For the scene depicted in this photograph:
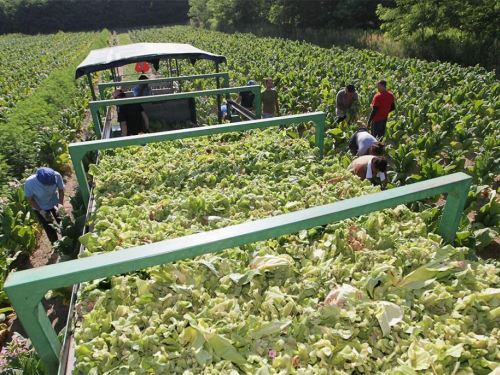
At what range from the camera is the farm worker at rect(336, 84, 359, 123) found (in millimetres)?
9486

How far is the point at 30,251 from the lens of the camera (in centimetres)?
629

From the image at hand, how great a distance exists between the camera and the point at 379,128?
29.7 feet

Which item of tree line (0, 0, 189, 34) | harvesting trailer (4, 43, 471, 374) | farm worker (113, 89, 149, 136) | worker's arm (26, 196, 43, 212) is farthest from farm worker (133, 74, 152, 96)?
tree line (0, 0, 189, 34)

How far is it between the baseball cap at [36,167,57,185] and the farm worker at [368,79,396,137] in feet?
24.4

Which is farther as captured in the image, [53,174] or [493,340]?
[53,174]

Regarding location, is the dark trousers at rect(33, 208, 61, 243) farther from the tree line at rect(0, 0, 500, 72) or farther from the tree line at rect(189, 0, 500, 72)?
the tree line at rect(0, 0, 500, 72)

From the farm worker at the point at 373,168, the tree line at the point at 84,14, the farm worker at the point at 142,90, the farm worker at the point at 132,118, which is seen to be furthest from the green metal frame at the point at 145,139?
the tree line at the point at 84,14

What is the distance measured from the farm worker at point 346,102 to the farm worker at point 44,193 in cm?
751

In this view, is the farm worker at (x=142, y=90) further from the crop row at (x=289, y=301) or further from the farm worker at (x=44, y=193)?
the crop row at (x=289, y=301)

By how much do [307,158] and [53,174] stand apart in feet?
14.6

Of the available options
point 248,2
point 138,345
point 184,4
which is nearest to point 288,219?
point 138,345

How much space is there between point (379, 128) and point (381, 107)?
0.71 meters

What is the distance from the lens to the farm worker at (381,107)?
329 inches

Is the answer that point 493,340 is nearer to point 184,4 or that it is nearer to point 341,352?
point 341,352
